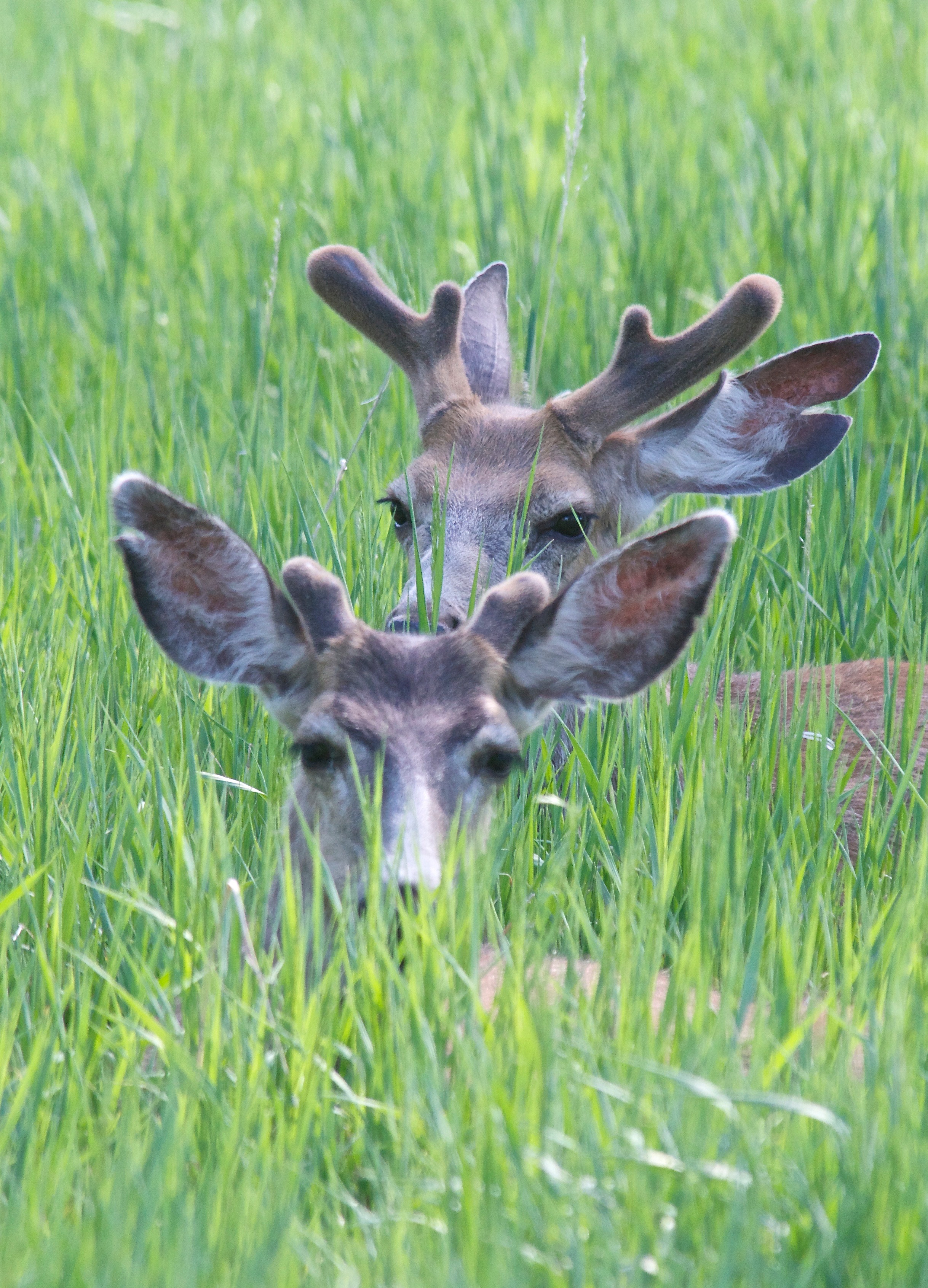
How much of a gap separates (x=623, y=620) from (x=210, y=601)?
853 millimetres

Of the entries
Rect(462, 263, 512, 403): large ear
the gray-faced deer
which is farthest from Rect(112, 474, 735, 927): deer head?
Rect(462, 263, 512, 403): large ear

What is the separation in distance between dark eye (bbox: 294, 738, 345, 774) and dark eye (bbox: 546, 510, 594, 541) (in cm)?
182

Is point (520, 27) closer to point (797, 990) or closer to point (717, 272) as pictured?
point (717, 272)

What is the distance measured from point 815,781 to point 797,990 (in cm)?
112

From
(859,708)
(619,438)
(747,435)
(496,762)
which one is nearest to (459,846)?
(496,762)

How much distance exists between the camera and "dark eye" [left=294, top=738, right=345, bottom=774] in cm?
336

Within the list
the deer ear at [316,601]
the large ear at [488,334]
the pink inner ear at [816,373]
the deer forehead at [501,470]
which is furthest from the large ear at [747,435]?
the deer ear at [316,601]

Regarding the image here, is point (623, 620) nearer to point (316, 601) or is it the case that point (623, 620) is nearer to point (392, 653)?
point (392, 653)

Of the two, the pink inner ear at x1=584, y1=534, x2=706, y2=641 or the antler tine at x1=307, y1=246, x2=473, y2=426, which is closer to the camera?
the pink inner ear at x1=584, y1=534, x2=706, y2=641

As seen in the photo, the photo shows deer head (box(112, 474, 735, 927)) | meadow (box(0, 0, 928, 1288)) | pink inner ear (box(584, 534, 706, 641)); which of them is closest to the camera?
meadow (box(0, 0, 928, 1288))

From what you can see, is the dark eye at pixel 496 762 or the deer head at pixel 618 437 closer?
the dark eye at pixel 496 762

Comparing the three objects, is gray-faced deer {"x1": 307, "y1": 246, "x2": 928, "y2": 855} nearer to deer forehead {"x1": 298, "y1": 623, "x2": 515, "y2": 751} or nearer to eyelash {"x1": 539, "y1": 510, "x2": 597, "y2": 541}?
eyelash {"x1": 539, "y1": 510, "x2": 597, "y2": 541}

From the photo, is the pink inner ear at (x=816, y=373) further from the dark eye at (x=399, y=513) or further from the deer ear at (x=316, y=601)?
the deer ear at (x=316, y=601)

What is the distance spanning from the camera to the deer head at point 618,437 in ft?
16.4
